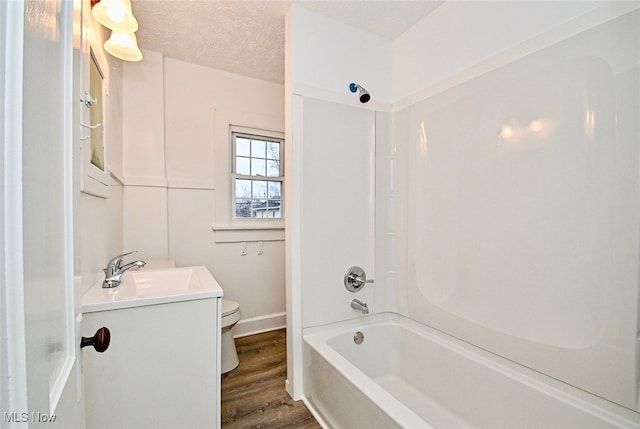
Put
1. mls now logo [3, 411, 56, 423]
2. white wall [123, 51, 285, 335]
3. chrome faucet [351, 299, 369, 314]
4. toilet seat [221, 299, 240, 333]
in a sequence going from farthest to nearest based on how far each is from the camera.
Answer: white wall [123, 51, 285, 335] → toilet seat [221, 299, 240, 333] → chrome faucet [351, 299, 369, 314] → mls now logo [3, 411, 56, 423]

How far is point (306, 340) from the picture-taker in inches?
68.4

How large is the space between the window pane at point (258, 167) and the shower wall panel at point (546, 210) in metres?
1.67

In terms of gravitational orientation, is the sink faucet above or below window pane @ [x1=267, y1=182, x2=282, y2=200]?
below

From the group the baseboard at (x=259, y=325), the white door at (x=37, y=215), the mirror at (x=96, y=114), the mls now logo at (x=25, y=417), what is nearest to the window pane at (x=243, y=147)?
the mirror at (x=96, y=114)

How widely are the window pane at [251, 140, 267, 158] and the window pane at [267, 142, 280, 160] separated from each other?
0.05m

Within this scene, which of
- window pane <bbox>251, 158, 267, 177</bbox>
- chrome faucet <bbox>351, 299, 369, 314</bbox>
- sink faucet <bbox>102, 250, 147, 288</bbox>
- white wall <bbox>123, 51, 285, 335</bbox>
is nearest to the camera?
sink faucet <bbox>102, 250, 147, 288</bbox>

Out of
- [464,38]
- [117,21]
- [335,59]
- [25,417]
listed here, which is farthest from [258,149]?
[25,417]

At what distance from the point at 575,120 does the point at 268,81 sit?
8.12ft

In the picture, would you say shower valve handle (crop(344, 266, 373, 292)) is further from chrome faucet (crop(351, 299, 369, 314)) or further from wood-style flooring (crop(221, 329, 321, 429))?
wood-style flooring (crop(221, 329, 321, 429))

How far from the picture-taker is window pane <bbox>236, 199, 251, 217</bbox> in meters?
2.83

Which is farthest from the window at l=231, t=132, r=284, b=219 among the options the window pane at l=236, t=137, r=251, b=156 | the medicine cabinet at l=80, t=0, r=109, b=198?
the medicine cabinet at l=80, t=0, r=109, b=198

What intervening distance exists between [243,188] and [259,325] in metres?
1.34

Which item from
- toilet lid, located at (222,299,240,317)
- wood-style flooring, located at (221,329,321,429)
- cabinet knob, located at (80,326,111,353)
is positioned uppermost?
cabinet knob, located at (80,326,111,353)

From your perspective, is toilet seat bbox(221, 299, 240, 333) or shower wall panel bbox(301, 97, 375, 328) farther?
toilet seat bbox(221, 299, 240, 333)
